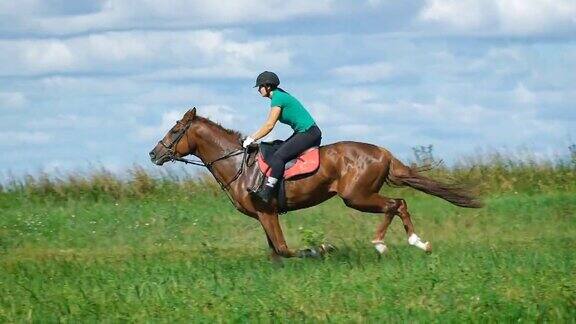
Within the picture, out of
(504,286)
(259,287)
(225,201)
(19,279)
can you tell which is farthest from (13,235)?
(504,286)

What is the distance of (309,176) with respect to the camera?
49.4ft

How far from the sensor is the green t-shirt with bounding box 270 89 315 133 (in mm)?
14836

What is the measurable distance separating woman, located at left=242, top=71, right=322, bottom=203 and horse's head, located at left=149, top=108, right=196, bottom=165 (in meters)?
1.27

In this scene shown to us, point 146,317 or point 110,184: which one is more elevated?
point 110,184

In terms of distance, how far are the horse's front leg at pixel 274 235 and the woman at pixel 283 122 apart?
0.28m

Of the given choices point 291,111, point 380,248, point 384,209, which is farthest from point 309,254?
point 291,111

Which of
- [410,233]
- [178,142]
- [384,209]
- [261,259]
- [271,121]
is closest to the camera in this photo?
[271,121]

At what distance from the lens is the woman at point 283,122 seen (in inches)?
584

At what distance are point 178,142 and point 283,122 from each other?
1.69m

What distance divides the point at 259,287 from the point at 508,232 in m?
8.65

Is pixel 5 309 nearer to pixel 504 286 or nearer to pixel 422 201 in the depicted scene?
pixel 504 286

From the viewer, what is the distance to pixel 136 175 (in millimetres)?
24875

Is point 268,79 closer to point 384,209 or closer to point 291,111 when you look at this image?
point 291,111

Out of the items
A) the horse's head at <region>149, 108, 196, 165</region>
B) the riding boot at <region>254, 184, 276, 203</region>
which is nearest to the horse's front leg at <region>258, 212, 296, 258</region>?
the riding boot at <region>254, 184, 276, 203</region>
